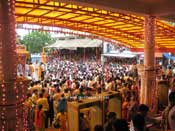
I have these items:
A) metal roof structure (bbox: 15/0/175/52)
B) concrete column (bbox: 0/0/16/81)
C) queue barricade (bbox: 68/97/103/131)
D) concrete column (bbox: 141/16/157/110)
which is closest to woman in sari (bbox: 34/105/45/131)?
queue barricade (bbox: 68/97/103/131)

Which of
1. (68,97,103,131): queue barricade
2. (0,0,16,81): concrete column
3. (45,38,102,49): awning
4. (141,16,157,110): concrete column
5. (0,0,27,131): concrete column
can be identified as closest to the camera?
(0,0,27,131): concrete column

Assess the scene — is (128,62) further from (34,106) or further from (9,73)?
(9,73)

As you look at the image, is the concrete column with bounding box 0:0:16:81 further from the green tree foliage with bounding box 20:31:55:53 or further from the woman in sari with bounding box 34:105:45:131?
the green tree foliage with bounding box 20:31:55:53

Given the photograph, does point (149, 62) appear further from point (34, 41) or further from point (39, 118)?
point (34, 41)

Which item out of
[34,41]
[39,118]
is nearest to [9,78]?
[39,118]

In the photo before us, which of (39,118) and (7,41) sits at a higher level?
(7,41)

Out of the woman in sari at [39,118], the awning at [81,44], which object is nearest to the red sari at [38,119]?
the woman in sari at [39,118]

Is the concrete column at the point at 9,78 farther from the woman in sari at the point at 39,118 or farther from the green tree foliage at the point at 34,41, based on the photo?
the green tree foliage at the point at 34,41

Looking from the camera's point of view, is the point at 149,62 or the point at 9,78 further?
the point at 149,62

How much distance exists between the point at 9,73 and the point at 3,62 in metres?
0.24

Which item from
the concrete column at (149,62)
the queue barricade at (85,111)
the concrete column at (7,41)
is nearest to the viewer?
the concrete column at (7,41)

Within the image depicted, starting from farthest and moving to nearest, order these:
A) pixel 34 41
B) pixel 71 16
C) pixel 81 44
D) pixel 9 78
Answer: pixel 34 41, pixel 81 44, pixel 71 16, pixel 9 78

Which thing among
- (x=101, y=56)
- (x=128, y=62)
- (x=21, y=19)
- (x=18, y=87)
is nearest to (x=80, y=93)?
(x=18, y=87)

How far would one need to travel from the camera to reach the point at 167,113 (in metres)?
5.25
